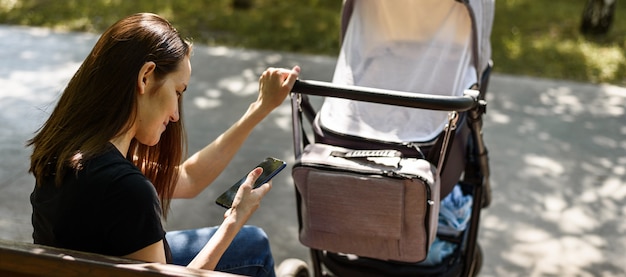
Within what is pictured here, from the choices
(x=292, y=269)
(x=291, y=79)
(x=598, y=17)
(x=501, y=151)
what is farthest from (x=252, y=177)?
(x=598, y=17)

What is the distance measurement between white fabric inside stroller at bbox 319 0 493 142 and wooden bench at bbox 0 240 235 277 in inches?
52.7

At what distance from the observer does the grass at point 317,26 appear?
717 centimetres

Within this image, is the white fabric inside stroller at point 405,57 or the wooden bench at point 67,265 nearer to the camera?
the wooden bench at point 67,265

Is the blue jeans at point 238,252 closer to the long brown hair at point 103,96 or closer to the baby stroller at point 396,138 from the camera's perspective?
the baby stroller at point 396,138

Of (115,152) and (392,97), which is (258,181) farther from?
(392,97)

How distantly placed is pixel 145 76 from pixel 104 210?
34 cm

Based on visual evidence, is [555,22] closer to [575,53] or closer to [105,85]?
[575,53]

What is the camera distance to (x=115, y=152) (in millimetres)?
1995

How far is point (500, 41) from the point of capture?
792 cm

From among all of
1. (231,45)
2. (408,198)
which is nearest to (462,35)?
(408,198)

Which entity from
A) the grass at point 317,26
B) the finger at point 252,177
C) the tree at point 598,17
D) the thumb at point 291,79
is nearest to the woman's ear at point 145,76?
the finger at point 252,177

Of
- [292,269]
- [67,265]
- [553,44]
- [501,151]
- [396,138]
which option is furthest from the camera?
[553,44]

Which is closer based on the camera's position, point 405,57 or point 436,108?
point 436,108

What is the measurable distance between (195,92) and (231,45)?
1598mm
